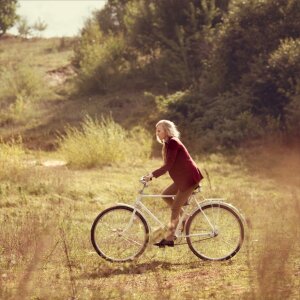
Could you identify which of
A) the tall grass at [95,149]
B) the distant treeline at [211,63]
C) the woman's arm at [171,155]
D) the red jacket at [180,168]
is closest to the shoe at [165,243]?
the red jacket at [180,168]

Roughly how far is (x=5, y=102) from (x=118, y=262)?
1978 cm

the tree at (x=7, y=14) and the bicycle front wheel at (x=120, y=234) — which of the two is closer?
the bicycle front wheel at (x=120, y=234)

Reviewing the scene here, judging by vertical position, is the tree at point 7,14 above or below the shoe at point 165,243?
above

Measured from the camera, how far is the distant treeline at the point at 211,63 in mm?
19103

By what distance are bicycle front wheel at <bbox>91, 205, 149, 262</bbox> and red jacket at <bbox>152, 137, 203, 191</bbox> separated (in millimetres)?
611

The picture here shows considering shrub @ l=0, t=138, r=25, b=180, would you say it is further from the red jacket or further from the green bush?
the green bush

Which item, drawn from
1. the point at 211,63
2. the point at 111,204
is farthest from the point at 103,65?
the point at 111,204

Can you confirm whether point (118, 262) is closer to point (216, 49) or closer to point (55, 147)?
point (55, 147)

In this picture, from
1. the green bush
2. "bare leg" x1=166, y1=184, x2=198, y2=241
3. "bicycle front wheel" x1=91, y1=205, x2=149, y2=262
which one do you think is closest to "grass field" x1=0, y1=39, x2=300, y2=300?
"bicycle front wheel" x1=91, y1=205, x2=149, y2=262

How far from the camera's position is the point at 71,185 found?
1311 centimetres

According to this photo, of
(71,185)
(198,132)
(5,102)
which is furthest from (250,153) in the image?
(5,102)

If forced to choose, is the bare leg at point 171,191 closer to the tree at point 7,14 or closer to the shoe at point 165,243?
the shoe at point 165,243

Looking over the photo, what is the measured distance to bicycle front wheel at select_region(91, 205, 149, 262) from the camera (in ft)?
24.6

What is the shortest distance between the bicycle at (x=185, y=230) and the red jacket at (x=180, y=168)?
0.70 ft
